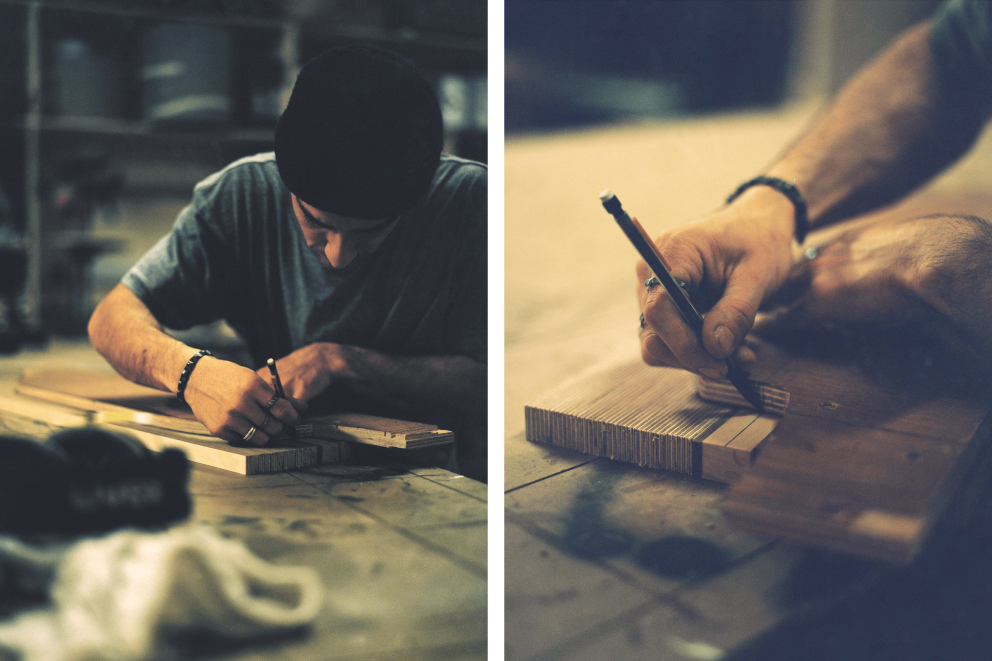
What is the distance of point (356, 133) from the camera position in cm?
127

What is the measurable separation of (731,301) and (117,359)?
127cm

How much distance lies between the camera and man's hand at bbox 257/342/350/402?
1.30 metres

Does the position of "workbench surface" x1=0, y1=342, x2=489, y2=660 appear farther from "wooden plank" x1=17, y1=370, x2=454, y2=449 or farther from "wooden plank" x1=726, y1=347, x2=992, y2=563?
"wooden plank" x1=726, y1=347, x2=992, y2=563

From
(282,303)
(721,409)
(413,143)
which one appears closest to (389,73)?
(413,143)

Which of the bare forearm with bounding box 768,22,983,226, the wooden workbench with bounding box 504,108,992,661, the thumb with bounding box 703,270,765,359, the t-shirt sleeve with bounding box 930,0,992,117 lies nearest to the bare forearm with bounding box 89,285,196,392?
the wooden workbench with bounding box 504,108,992,661

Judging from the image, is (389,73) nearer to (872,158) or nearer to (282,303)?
(282,303)

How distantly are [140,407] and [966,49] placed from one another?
6.11 feet

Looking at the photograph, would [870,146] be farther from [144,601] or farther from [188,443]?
[144,601]

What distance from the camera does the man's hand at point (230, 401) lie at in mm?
1240

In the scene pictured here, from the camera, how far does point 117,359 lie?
49.7 inches

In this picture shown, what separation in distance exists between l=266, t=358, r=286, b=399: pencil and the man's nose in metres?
0.24

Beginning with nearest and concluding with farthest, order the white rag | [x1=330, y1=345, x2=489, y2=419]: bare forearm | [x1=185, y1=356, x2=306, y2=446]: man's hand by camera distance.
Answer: the white rag
[x1=185, y1=356, x2=306, y2=446]: man's hand
[x1=330, y1=345, x2=489, y2=419]: bare forearm

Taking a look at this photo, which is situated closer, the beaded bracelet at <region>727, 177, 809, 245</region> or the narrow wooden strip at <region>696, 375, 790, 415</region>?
the narrow wooden strip at <region>696, 375, 790, 415</region>

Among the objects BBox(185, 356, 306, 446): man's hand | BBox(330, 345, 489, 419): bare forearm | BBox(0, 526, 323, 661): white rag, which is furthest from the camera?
BBox(330, 345, 489, 419): bare forearm
